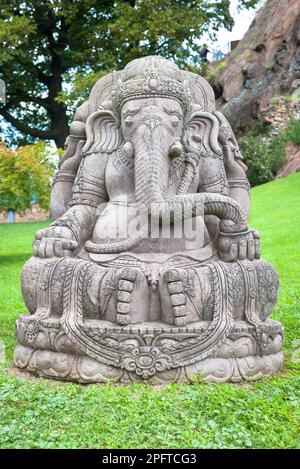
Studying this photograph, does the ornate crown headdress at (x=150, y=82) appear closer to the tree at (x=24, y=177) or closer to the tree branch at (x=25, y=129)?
the tree at (x=24, y=177)

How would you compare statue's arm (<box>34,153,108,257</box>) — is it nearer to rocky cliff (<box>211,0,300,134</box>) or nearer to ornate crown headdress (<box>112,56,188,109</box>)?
ornate crown headdress (<box>112,56,188,109</box>)

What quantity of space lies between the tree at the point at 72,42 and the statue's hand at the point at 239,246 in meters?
10.6

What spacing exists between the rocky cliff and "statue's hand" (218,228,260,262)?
15.2 metres

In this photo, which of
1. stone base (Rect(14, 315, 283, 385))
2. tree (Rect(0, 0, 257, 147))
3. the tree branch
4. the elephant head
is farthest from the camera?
the tree branch

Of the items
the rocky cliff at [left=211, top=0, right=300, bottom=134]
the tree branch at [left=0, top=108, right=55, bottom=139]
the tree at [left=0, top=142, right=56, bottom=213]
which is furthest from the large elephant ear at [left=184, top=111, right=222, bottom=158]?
the rocky cliff at [left=211, top=0, right=300, bottom=134]

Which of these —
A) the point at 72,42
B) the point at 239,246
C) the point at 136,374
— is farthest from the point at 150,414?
the point at 72,42

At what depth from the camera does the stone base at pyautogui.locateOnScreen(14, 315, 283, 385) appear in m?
3.47

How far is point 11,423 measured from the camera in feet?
9.35

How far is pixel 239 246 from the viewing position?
3.80 m

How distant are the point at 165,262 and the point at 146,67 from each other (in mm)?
1357

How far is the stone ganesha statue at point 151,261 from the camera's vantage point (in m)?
3.51

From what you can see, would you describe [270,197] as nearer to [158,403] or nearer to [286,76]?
[286,76]

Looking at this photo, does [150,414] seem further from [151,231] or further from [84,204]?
[84,204]

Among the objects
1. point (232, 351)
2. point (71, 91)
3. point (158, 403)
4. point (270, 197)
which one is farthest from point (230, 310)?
point (71, 91)
